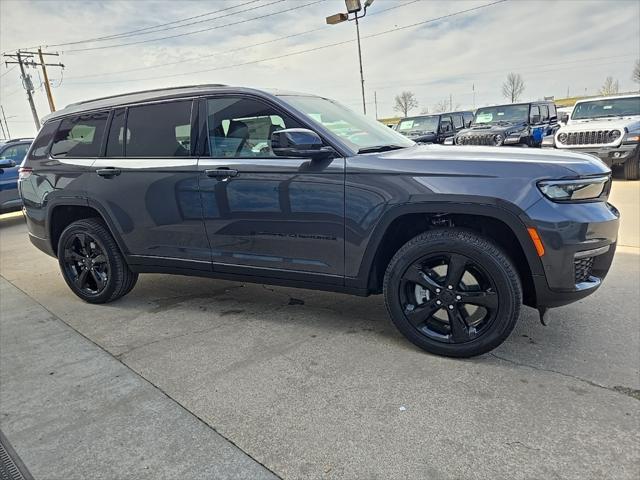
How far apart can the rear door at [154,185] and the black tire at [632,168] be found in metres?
9.84

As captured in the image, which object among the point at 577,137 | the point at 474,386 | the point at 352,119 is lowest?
the point at 474,386

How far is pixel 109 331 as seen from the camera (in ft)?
12.1

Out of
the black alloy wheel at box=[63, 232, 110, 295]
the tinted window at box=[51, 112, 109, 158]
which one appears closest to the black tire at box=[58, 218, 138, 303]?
the black alloy wheel at box=[63, 232, 110, 295]

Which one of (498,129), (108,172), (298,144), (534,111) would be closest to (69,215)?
(108,172)

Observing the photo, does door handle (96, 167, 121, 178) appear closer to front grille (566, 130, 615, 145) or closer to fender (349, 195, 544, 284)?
fender (349, 195, 544, 284)

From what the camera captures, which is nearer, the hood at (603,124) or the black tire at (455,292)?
the black tire at (455,292)

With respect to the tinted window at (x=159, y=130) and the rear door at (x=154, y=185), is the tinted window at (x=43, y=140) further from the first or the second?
the tinted window at (x=159, y=130)

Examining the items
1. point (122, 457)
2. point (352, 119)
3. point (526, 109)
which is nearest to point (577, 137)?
point (526, 109)

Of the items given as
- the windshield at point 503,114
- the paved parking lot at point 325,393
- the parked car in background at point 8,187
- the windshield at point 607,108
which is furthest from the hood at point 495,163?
the windshield at point 503,114

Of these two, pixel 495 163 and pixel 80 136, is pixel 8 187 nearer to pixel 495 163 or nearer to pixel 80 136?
pixel 80 136

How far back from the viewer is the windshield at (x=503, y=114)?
14.2m

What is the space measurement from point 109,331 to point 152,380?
105cm

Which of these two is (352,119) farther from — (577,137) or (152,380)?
(577,137)

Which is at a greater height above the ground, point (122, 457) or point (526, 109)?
point (526, 109)
